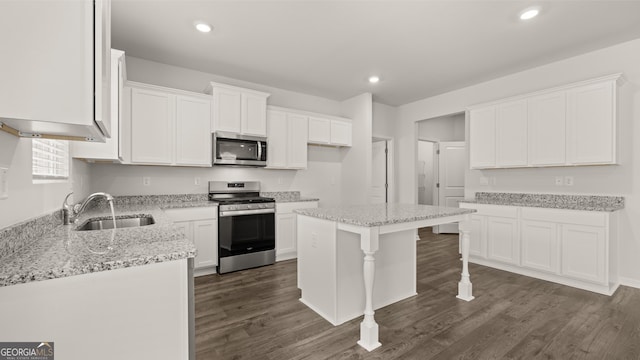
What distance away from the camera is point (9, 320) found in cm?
92

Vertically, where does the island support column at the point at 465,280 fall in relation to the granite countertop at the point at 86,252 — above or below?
below

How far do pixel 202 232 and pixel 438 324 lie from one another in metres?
2.70

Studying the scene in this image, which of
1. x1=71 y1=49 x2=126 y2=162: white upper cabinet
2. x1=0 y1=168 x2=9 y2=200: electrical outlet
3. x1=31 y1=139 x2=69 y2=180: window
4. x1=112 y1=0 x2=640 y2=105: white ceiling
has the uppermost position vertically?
x1=112 y1=0 x2=640 y2=105: white ceiling

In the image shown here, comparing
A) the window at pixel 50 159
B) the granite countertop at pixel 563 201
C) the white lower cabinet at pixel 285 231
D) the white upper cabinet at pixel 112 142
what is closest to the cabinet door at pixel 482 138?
the granite countertop at pixel 563 201

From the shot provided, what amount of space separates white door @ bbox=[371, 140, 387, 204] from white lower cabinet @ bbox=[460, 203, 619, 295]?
1.99m

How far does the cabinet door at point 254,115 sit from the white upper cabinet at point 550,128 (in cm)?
311

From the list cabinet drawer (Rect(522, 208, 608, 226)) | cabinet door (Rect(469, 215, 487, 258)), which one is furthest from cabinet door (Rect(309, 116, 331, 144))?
cabinet drawer (Rect(522, 208, 608, 226))

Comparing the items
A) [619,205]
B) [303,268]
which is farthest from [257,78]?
[619,205]

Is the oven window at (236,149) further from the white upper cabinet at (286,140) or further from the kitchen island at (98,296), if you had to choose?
the kitchen island at (98,296)

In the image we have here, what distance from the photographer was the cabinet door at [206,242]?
334 centimetres

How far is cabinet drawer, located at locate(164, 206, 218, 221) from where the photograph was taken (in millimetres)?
3195

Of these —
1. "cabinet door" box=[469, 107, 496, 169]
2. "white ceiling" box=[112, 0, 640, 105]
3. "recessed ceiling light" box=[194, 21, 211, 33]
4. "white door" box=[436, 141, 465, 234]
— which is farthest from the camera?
"white door" box=[436, 141, 465, 234]

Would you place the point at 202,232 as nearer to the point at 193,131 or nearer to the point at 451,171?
the point at 193,131

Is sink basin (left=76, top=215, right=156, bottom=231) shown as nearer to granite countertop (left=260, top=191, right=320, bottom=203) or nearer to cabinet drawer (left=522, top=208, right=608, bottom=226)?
granite countertop (left=260, top=191, right=320, bottom=203)
